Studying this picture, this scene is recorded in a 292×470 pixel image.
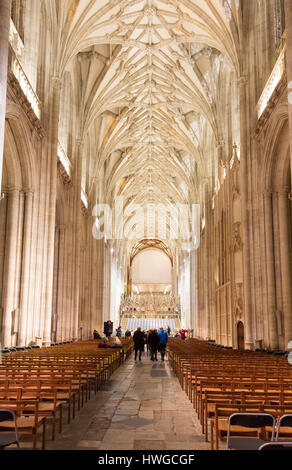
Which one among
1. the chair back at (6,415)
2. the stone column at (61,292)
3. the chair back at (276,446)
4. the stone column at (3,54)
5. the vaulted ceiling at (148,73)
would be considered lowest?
the chair back at (6,415)

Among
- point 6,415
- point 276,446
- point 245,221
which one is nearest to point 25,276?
point 245,221

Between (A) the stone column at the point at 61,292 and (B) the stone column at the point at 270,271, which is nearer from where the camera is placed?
(B) the stone column at the point at 270,271

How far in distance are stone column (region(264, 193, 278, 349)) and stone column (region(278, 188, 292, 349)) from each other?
17.2 inches

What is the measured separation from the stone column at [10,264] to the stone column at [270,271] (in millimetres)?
8885

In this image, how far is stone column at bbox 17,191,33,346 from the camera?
52.9 feet

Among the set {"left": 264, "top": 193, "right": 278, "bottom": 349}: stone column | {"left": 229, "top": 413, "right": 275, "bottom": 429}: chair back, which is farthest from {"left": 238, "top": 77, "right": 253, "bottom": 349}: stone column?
{"left": 229, "top": 413, "right": 275, "bottom": 429}: chair back

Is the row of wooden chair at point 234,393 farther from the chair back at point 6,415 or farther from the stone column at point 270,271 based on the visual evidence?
the stone column at point 270,271

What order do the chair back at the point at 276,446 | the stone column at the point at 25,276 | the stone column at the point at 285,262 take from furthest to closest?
the stone column at the point at 25,276, the stone column at the point at 285,262, the chair back at the point at 276,446

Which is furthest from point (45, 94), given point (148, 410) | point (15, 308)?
point (148, 410)

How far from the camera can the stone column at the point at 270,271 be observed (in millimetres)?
15461

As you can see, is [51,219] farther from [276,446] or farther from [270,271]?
[276,446]

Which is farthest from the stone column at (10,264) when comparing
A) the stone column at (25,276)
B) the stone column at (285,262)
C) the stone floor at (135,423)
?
the stone column at (285,262)

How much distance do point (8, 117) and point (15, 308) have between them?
Result: 653cm

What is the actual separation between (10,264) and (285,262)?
9.51 meters
